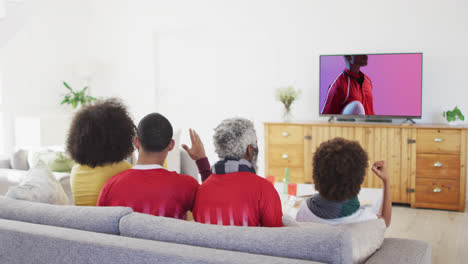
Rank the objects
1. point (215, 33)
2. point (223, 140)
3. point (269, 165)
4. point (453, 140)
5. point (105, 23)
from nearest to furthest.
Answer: point (223, 140) < point (453, 140) < point (269, 165) < point (215, 33) < point (105, 23)

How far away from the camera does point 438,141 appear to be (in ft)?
14.7

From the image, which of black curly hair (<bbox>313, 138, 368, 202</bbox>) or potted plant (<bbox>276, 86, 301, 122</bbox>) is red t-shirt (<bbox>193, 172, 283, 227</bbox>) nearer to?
black curly hair (<bbox>313, 138, 368, 202</bbox>)

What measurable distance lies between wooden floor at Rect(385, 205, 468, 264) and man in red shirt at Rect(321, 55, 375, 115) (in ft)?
3.63

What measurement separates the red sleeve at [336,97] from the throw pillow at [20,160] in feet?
10.1

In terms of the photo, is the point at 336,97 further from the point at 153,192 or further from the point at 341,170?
the point at 153,192

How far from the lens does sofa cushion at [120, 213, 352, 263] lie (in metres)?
1.33

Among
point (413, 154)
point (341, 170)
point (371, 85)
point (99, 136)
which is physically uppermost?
point (371, 85)

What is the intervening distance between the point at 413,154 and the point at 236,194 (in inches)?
130

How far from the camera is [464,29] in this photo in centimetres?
475

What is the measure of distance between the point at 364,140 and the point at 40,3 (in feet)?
15.0

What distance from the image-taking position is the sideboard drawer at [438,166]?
14.5 feet

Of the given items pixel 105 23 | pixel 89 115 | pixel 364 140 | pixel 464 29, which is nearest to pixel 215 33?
pixel 105 23

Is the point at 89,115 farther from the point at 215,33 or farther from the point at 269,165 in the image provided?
the point at 215,33

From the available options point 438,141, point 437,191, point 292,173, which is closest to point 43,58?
point 292,173
